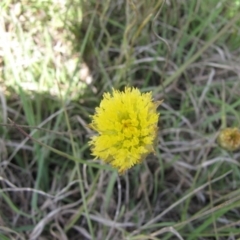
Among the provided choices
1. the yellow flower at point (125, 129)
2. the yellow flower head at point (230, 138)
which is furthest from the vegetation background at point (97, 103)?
the yellow flower at point (125, 129)

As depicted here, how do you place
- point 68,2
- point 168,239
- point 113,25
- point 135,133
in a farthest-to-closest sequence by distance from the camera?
point 113,25
point 68,2
point 168,239
point 135,133

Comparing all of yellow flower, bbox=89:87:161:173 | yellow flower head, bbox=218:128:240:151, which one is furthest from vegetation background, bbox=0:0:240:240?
yellow flower, bbox=89:87:161:173

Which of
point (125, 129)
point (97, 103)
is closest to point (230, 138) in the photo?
point (125, 129)

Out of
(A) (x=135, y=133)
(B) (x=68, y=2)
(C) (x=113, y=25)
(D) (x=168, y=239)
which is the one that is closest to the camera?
(A) (x=135, y=133)

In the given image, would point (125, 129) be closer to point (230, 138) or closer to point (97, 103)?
point (230, 138)

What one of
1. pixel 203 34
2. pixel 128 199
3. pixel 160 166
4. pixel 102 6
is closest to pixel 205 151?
pixel 160 166

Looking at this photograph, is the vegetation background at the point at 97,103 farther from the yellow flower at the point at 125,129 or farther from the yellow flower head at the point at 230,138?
the yellow flower at the point at 125,129

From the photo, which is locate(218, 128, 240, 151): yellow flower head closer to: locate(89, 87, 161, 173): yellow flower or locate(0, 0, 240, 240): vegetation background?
locate(0, 0, 240, 240): vegetation background

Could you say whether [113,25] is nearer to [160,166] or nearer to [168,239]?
[160,166]
